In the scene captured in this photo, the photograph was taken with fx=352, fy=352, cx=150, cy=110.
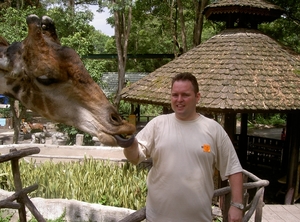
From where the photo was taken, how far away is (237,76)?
696 centimetres

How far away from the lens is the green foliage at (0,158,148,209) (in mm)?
5695

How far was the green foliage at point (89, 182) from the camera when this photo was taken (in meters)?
5.70

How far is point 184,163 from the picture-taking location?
2.10 m

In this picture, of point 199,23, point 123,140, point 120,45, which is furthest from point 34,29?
point 120,45

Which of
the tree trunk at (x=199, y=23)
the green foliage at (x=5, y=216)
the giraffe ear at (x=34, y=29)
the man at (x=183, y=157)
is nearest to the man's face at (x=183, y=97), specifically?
the man at (x=183, y=157)

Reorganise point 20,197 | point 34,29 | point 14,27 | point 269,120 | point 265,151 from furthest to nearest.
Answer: point 269,120, point 14,27, point 265,151, point 20,197, point 34,29

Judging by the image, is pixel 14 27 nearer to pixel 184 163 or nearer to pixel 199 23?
pixel 199 23

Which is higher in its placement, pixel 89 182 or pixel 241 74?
pixel 241 74

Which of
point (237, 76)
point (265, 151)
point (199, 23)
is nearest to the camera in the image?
point (237, 76)

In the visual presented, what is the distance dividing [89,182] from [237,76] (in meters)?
3.49

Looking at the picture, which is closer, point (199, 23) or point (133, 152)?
point (133, 152)

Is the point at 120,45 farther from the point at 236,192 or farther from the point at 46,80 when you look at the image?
the point at 46,80

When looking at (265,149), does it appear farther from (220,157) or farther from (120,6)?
(220,157)

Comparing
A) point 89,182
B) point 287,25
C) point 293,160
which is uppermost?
point 287,25
